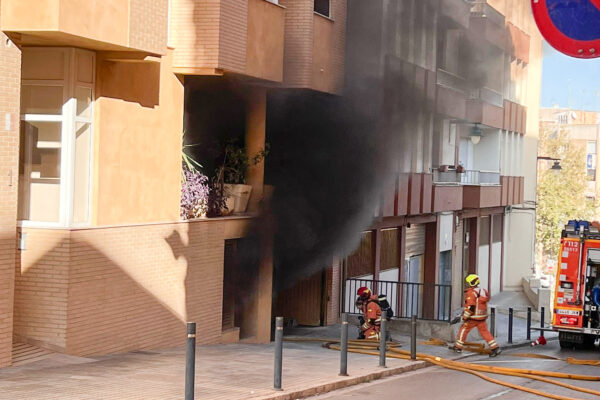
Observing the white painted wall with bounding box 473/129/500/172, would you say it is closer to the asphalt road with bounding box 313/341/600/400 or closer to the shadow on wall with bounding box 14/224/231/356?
the asphalt road with bounding box 313/341/600/400

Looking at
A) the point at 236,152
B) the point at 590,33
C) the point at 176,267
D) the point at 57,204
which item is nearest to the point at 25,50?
the point at 57,204

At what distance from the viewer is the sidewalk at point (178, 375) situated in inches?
361

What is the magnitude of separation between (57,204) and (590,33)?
33.0ft

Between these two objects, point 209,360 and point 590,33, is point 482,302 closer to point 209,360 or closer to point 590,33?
point 209,360

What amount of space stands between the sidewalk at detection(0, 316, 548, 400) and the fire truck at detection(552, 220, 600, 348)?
6.02 meters

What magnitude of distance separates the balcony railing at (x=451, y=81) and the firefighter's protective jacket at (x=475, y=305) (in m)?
9.31

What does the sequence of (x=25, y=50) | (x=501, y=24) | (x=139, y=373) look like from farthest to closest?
(x=501, y=24) < (x=25, y=50) < (x=139, y=373)

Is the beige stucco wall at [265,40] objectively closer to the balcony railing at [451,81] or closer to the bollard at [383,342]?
the bollard at [383,342]

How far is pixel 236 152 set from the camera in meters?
16.5

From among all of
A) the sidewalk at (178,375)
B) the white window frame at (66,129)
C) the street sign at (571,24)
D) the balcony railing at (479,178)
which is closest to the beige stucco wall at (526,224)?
the balcony railing at (479,178)

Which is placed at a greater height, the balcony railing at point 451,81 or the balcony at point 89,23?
the balcony railing at point 451,81

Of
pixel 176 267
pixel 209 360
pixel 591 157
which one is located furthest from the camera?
pixel 591 157

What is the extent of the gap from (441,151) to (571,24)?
25629 millimetres

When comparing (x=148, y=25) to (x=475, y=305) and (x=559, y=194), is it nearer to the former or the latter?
(x=475, y=305)
